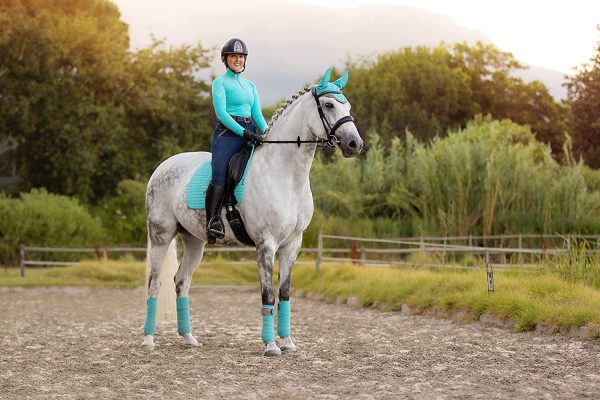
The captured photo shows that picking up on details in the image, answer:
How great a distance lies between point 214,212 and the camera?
9.02m

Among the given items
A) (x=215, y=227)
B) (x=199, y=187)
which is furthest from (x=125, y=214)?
(x=215, y=227)

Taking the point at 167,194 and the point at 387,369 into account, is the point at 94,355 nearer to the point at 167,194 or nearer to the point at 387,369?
the point at 167,194

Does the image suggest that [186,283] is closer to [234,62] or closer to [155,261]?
[155,261]

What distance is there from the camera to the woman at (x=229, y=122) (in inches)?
354

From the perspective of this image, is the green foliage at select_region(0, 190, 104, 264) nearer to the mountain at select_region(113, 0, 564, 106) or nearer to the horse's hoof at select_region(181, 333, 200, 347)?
the horse's hoof at select_region(181, 333, 200, 347)

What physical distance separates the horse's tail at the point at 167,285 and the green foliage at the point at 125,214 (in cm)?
2189

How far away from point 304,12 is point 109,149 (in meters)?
164

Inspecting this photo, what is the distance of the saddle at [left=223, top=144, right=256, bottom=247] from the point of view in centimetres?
898

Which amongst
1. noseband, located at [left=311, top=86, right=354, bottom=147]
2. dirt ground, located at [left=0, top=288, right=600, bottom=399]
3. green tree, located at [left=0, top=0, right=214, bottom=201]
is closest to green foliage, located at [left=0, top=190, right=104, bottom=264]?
green tree, located at [left=0, top=0, right=214, bottom=201]

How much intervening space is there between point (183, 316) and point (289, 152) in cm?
232

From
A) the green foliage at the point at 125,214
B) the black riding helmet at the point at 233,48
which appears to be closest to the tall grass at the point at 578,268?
the black riding helmet at the point at 233,48

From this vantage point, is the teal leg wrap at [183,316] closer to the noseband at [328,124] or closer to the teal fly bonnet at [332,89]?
the noseband at [328,124]

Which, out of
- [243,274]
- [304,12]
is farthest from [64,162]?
[304,12]

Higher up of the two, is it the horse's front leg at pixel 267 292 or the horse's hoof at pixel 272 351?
the horse's front leg at pixel 267 292
